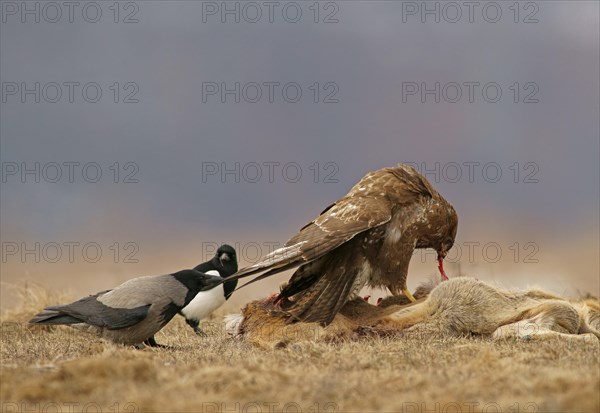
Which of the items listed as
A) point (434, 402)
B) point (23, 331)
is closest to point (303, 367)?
point (434, 402)

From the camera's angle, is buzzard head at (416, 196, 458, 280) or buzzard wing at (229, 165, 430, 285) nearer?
buzzard wing at (229, 165, 430, 285)

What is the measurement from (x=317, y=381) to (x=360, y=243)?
2600mm

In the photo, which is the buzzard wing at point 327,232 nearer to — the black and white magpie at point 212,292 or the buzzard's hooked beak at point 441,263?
the buzzard's hooked beak at point 441,263

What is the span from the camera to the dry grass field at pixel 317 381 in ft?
14.6

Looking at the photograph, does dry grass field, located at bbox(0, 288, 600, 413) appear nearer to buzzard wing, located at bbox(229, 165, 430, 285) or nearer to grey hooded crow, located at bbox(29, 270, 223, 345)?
grey hooded crow, located at bbox(29, 270, 223, 345)

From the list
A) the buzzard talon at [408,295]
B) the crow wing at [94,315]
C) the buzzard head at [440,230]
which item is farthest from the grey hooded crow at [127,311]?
the buzzard head at [440,230]

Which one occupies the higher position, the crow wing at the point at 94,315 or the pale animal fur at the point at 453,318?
the crow wing at the point at 94,315

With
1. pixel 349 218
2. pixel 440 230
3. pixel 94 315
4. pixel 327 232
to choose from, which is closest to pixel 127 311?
pixel 94 315

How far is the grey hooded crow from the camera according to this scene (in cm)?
681

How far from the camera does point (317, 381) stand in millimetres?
4879

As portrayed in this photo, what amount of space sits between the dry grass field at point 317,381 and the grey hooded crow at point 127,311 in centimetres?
58

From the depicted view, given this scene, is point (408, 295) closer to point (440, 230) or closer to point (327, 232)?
point (440, 230)

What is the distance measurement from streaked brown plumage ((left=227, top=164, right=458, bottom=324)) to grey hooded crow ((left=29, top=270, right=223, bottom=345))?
747 millimetres

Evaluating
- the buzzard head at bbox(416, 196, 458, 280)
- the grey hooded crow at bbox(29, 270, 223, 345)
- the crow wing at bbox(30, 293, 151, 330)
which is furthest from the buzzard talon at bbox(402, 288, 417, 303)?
the crow wing at bbox(30, 293, 151, 330)
